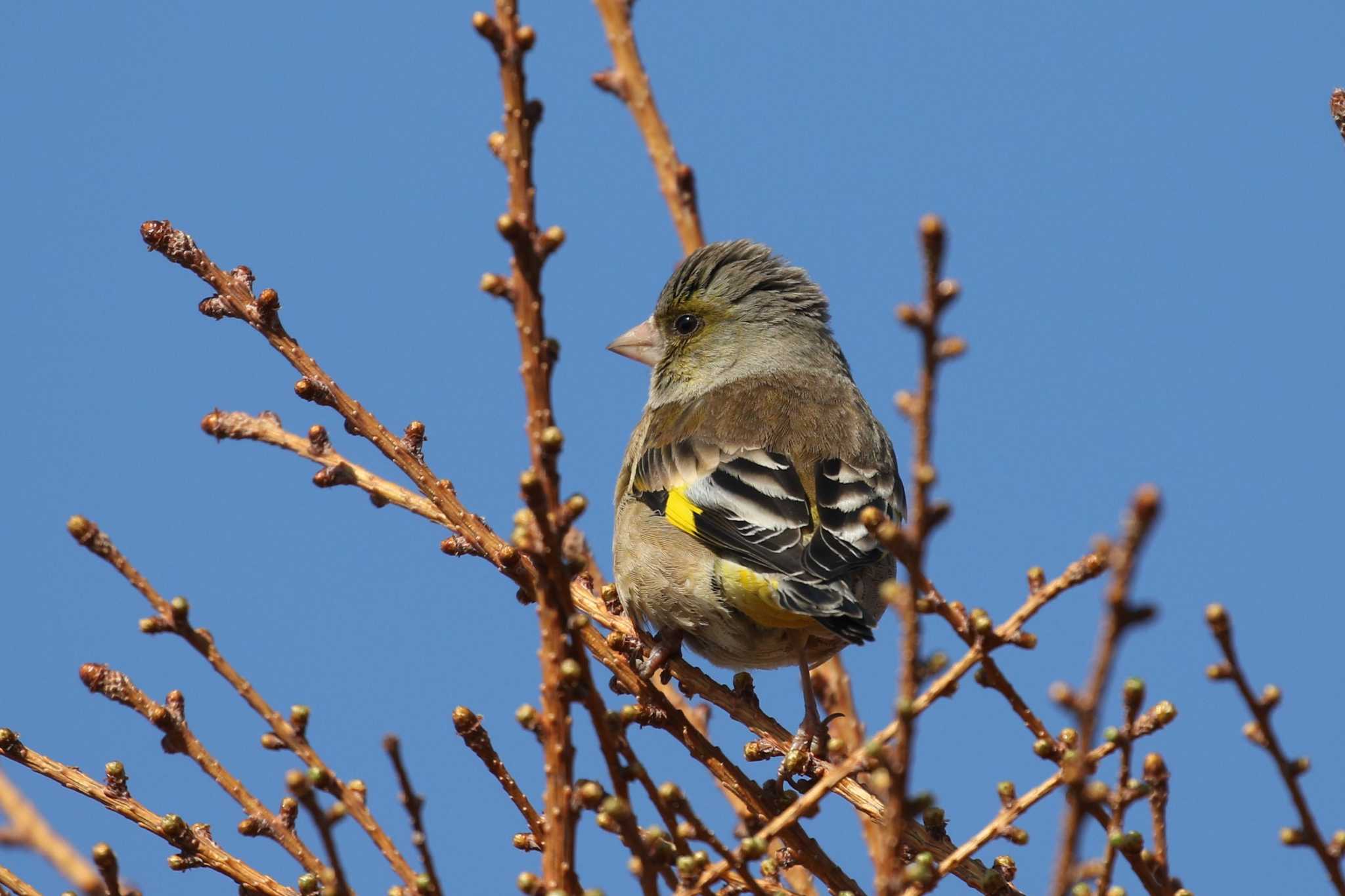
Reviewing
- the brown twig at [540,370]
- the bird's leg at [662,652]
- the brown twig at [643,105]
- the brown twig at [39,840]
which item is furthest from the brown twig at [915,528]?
the brown twig at [643,105]

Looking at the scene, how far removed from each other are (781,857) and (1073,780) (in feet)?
5.41

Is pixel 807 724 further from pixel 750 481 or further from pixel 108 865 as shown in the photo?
pixel 108 865

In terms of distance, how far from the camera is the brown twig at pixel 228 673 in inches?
100

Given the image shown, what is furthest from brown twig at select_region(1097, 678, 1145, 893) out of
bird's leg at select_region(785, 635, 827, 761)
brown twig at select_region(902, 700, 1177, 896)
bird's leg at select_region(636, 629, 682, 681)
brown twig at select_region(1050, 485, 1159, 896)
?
bird's leg at select_region(636, 629, 682, 681)

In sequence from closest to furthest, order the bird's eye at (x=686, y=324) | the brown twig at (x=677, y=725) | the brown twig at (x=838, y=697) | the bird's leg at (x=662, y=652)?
the brown twig at (x=677, y=725) < the bird's leg at (x=662, y=652) < the brown twig at (x=838, y=697) < the bird's eye at (x=686, y=324)

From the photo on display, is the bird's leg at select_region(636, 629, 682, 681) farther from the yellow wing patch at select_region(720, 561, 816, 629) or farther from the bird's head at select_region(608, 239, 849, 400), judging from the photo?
the bird's head at select_region(608, 239, 849, 400)

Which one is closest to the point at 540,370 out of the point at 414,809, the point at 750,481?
the point at 414,809

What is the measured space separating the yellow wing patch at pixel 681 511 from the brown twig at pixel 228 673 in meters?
2.09

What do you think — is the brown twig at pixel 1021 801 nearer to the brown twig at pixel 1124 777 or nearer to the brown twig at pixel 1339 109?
the brown twig at pixel 1124 777

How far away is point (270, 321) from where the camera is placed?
3.75 m

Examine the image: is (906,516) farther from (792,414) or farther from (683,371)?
(683,371)

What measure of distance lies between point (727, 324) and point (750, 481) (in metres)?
1.35

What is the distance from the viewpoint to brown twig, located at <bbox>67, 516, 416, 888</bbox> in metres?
2.54

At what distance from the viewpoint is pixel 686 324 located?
5969mm
